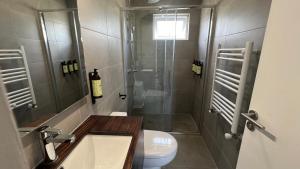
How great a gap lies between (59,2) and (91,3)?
0.35 m

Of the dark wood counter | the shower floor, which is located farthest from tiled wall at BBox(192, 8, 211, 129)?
the dark wood counter

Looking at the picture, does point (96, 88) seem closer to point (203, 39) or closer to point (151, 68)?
point (151, 68)

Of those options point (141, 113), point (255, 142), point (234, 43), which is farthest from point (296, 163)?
point (141, 113)

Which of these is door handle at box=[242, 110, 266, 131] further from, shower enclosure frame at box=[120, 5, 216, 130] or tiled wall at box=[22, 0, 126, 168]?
shower enclosure frame at box=[120, 5, 216, 130]

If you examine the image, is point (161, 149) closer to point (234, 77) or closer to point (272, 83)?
point (234, 77)

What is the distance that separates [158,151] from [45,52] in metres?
1.15

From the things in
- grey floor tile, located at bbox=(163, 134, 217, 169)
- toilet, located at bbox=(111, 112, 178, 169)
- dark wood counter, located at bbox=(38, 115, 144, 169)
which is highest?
dark wood counter, located at bbox=(38, 115, 144, 169)

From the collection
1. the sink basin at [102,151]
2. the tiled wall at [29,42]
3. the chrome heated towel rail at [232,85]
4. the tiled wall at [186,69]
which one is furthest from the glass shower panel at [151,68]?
the tiled wall at [29,42]

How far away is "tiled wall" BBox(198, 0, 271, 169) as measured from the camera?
3.45 ft

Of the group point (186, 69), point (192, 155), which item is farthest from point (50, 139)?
point (186, 69)

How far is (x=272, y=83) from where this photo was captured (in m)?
0.71

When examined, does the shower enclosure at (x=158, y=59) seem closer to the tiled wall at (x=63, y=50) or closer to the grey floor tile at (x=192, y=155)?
the grey floor tile at (x=192, y=155)

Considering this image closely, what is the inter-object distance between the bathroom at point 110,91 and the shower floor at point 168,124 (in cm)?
46

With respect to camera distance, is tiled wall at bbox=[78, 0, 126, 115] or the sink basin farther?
tiled wall at bbox=[78, 0, 126, 115]
